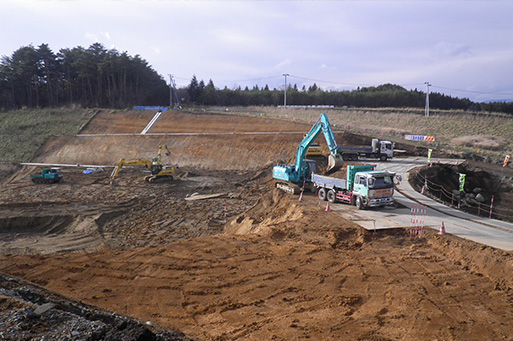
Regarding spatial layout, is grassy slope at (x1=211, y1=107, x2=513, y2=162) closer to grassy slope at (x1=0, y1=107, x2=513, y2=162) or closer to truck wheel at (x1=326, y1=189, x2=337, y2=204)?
grassy slope at (x1=0, y1=107, x2=513, y2=162)

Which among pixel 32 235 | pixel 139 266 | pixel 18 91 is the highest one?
pixel 18 91

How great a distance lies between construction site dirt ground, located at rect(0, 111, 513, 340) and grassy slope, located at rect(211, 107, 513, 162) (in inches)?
1096

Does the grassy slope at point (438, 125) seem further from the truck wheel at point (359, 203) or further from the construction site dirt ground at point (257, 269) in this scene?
the construction site dirt ground at point (257, 269)

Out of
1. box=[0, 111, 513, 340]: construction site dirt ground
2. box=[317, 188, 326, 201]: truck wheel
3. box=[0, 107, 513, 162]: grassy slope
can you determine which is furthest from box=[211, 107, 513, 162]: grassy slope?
box=[0, 111, 513, 340]: construction site dirt ground

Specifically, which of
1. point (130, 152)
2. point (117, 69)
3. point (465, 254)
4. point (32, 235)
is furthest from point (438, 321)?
point (117, 69)

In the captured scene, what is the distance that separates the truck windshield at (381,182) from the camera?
18.9 m

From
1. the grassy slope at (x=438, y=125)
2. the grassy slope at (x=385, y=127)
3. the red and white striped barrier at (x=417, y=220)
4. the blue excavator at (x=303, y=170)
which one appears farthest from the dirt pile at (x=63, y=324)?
the grassy slope at (x=385, y=127)

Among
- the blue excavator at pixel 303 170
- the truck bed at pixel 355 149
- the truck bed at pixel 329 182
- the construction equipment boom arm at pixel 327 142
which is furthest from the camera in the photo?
the truck bed at pixel 355 149

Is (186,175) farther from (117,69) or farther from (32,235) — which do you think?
(117,69)

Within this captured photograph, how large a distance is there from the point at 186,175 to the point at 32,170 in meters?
18.5

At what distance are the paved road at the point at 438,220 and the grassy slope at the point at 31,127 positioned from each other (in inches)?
1708

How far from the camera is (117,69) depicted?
72.2 m

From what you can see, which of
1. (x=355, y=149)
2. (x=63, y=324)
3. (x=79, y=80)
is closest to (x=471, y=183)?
(x=355, y=149)

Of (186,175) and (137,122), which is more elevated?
(137,122)
